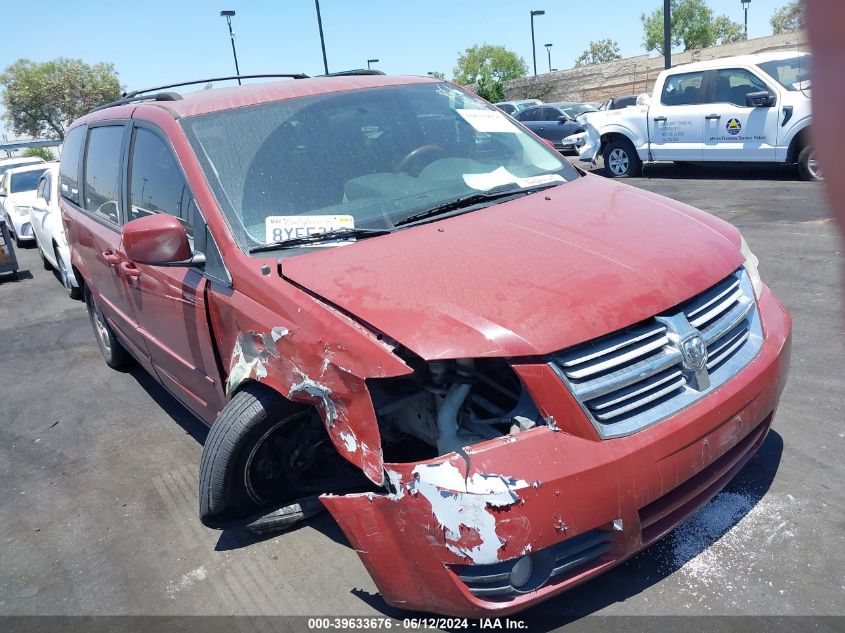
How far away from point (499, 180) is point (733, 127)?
28.0ft

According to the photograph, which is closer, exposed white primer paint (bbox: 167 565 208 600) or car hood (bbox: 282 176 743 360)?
car hood (bbox: 282 176 743 360)

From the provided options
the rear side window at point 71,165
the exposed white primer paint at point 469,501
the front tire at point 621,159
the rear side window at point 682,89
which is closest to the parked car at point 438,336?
the exposed white primer paint at point 469,501

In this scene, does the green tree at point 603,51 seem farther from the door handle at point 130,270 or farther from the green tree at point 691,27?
the door handle at point 130,270

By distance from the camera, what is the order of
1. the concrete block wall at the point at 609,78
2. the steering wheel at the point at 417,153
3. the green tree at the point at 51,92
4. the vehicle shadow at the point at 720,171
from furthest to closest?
1. the green tree at the point at 51,92
2. the concrete block wall at the point at 609,78
3. the vehicle shadow at the point at 720,171
4. the steering wheel at the point at 417,153

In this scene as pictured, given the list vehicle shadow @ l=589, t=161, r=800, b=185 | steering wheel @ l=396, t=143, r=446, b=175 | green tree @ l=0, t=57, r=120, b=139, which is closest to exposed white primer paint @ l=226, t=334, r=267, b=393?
steering wheel @ l=396, t=143, r=446, b=175

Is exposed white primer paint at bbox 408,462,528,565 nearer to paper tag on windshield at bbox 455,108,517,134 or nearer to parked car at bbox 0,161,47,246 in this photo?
paper tag on windshield at bbox 455,108,517,134

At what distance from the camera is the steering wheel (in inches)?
133

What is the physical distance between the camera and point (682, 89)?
37.2 ft

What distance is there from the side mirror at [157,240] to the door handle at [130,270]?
0.82 metres

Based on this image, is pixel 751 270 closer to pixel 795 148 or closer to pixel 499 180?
pixel 499 180

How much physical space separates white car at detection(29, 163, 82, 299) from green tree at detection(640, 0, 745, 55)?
63100 millimetres

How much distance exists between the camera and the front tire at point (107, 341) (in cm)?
547

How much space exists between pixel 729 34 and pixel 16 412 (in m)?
74.9

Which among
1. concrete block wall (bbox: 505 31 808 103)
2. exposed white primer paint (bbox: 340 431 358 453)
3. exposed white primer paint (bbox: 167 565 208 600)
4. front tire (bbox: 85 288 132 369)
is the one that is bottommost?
exposed white primer paint (bbox: 167 565 208 600)
